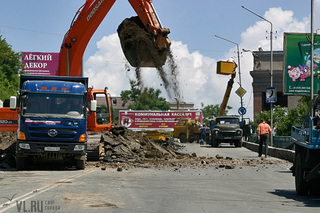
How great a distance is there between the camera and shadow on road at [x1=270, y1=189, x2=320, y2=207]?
35.6 ft

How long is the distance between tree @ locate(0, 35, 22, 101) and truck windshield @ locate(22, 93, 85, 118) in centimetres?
5245

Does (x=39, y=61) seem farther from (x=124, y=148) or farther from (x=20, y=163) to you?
(x=20, y=163)

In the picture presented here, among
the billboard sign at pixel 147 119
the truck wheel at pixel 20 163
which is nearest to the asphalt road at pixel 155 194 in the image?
the truck wheel at pixel 20 163

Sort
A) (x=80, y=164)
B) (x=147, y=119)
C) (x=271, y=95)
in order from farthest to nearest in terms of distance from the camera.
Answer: (x=147, y=119) < (x=271, y=95) < (x=80, y=164)

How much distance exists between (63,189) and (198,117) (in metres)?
54.9

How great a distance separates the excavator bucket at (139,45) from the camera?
2072 cm

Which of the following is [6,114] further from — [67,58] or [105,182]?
[105,182]

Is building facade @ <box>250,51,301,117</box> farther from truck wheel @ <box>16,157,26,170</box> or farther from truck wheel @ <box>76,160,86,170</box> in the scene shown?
truck wheel @ <box>16,157,26,170</box>

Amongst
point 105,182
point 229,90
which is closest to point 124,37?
point 105,182

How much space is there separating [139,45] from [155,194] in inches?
398

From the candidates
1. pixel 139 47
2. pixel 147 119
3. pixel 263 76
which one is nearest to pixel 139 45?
pixel 139 47

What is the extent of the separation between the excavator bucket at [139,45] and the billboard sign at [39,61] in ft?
196

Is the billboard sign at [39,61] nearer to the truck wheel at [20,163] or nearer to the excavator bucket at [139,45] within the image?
the excavator bucket at [139,45]

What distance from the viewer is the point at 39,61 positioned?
80.5 metres
